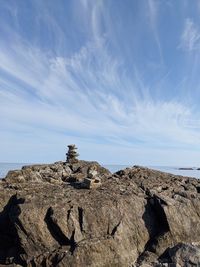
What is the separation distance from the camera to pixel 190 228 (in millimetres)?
24766

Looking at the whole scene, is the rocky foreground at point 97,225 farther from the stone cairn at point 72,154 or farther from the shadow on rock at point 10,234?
the stone cairn at point 72,154

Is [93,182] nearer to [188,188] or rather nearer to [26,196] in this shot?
[26,196]

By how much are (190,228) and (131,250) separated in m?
4.93

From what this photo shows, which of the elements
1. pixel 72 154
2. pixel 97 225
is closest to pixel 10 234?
pixel 97 225

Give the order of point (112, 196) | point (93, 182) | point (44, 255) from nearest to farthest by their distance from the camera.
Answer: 1. point (44, 255)
2. point (112, 196)
3. point (93, 182)

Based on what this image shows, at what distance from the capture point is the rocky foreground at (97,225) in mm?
21312

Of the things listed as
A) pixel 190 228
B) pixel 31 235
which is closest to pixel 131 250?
pixel 190 228

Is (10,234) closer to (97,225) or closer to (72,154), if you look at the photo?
(97,225)

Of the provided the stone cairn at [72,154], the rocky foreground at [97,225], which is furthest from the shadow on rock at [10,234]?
the stone cairn at [72,154]

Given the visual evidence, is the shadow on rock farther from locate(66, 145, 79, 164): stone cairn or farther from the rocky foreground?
locate(66, 145, 79, 164): stone cairn

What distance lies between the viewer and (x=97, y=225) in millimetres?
22578

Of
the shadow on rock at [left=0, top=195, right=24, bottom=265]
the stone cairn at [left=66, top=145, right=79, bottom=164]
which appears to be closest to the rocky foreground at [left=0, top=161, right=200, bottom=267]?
the shadow on rock at [left=0, top=195, right=24, bottom=265]

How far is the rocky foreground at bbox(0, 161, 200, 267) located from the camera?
2131 cm

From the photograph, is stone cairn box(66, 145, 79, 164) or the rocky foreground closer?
the rocky foreground
